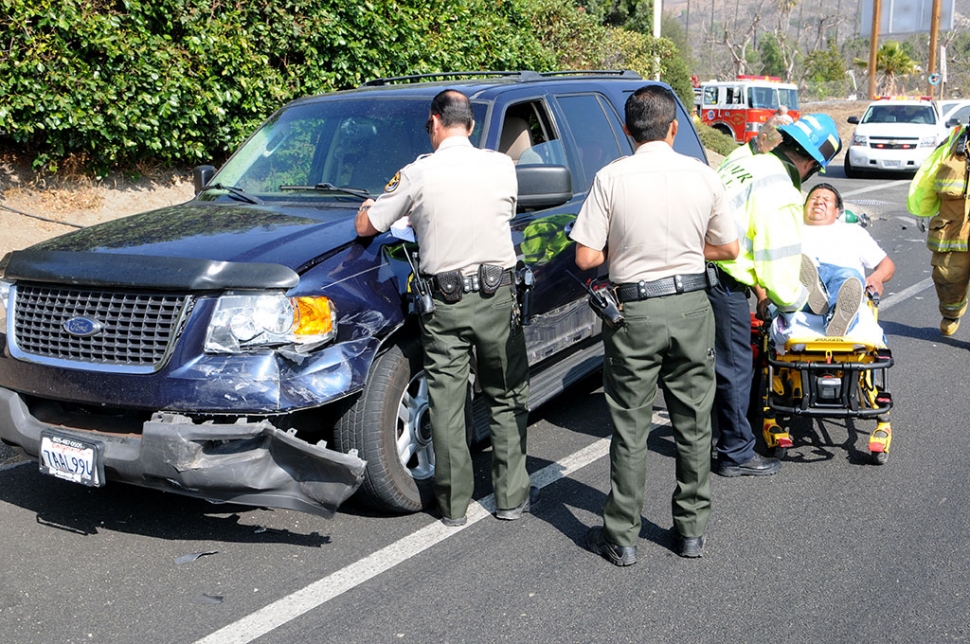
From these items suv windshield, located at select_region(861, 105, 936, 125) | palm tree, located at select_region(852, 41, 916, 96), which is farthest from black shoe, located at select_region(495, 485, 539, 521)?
palm tree, located at select_region(852, 41, 916, 96)

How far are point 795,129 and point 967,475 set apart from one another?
2031mm

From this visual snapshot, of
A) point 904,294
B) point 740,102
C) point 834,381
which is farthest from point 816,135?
point 740,102

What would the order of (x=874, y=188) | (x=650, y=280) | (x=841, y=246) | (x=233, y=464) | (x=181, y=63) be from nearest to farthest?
(x=233, y=464) < (x=650, y=280) < (x=841, y=246) < (x=181, y=63) < (x=874, y=188)

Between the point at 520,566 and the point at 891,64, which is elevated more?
the point at 520,566

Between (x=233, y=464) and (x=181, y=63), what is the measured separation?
24.1 ft

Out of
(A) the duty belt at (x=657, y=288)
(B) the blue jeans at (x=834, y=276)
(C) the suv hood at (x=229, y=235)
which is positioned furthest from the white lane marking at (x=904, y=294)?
(C) the suv hood at (x=229, y=235)

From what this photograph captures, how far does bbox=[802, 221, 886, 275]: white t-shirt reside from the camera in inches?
238

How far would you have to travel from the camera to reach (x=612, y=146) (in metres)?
6.39

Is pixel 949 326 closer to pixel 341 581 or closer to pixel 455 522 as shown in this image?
pixel 455 522

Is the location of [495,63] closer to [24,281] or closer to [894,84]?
[24,281]

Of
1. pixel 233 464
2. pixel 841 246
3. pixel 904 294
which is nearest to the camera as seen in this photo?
pixel 233 464

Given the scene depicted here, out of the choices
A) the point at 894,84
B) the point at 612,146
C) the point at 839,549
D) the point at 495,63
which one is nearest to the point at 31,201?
the point at 495,63

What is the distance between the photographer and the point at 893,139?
22828mm

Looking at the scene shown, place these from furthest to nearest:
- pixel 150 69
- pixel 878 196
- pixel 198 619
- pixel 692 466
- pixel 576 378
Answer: pixel 878 196, pixel 150 69, pixel 576 378, pixel 692 466, pixel 198 619
